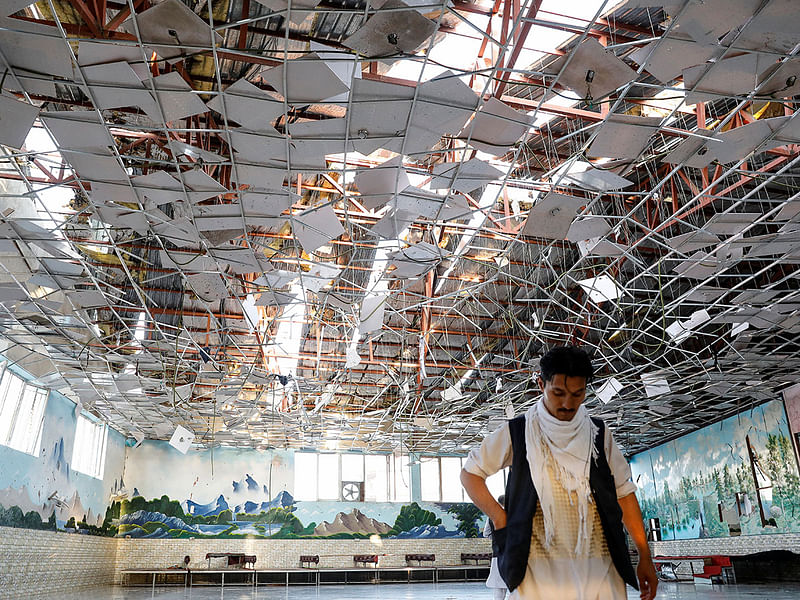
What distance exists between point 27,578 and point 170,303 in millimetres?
7535

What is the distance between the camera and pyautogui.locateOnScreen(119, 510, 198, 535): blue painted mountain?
22984 millimetres

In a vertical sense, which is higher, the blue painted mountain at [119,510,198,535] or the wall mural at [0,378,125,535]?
the wall mural at [0,378,125,535]

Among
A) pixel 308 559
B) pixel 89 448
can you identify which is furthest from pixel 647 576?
pixel 308 559

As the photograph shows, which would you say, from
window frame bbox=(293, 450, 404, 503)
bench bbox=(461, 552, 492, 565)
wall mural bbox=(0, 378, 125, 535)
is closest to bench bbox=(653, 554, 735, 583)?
bench bbox=(461, 552, 492, 565)

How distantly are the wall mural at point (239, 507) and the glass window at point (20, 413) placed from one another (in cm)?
812

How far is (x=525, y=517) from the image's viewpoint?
2.28 meters

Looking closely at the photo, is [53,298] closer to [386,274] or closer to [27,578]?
[386,274]

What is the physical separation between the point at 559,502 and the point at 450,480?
986 inches

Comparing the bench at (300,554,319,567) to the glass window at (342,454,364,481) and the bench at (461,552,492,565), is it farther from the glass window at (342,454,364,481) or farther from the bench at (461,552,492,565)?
the bench at (461,552,492,565)

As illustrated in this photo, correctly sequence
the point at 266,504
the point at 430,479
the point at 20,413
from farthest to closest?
the point at 430,479 → the point at 266,504 → the point at 20,413

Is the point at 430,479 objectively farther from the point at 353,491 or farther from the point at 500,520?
the point at 500,520

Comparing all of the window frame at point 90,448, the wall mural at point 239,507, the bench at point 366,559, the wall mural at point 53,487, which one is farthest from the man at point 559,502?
the wall mural at point 239,507

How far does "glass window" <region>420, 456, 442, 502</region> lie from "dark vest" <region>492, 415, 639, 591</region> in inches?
952

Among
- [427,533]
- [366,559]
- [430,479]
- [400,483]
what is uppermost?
[430,479]
